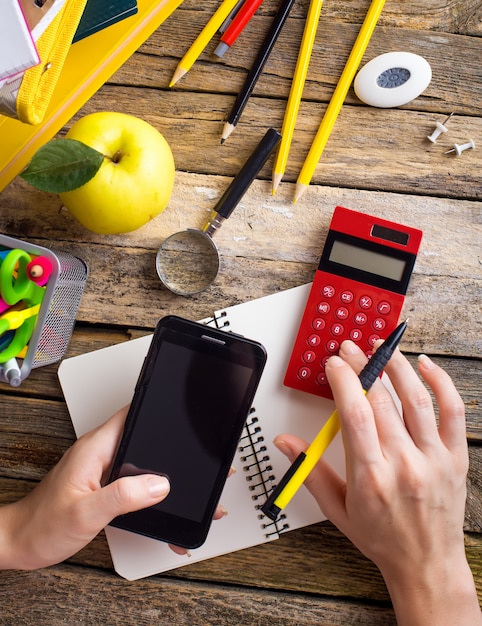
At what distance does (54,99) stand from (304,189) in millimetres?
343

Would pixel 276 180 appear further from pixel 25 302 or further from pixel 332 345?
pixel 25 302

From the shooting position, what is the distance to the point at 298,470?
67 centimetres

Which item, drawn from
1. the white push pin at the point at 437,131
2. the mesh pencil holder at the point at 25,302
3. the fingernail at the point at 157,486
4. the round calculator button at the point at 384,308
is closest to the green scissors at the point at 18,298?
the mesh pencil holder at the point at 25,302

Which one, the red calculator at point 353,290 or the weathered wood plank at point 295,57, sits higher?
the weathered wood plank at point 295,57

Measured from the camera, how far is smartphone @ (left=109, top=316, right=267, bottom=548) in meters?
0.67

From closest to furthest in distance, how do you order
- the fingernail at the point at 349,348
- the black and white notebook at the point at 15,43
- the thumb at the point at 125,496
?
the black and white notebook at the point at 15,43 < the thumb at the point at 125,496 < the fingernail at the point at 349,348

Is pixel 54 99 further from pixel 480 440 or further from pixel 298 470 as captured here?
pixel 480 440

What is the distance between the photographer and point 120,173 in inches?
25.7

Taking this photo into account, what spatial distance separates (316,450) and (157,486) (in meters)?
0.19

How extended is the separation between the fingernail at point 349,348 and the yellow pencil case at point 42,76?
433 millimetres

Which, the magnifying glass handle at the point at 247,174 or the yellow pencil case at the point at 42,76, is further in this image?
the magnifying glass handle at the point at 247,174

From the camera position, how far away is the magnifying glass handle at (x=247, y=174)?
0.75 metres

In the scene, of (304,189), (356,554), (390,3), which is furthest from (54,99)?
(356,554)

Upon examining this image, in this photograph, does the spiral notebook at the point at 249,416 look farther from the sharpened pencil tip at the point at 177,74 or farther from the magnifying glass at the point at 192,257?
the sharpened pencil tip at the point at 177,74
